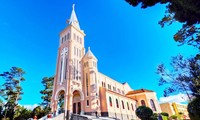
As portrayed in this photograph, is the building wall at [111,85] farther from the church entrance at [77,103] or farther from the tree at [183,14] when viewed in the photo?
the tree at [183,14]

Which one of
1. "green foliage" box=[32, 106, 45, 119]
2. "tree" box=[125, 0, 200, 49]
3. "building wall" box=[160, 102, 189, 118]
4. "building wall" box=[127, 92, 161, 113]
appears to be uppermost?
"tree" box=[125, 0, 200, 49]

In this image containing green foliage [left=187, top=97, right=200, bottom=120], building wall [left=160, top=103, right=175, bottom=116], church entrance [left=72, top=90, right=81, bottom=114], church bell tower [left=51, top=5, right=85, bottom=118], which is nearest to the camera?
green foliage [left=187, top=97, right=200, bottom=120]

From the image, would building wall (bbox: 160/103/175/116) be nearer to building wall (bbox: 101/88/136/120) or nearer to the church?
the church

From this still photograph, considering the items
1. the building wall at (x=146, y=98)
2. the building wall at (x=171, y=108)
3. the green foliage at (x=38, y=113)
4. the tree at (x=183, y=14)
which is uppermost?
the tree at (x=183, y=14)

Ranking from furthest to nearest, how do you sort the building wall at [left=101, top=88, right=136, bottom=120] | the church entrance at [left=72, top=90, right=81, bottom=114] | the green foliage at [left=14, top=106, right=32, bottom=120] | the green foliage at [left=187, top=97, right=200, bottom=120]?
the church entrance at [left=72, top=90, right=81, bottom=114]
the green foliage at [left=14, top=106, right=32, bottom=120]
the building wall at [left=101, top=88, right=136, bottom=120]
the green foliage at [left=187, top=97, right=200, bottom=120]

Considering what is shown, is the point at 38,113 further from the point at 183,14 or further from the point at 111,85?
the point at 183,14

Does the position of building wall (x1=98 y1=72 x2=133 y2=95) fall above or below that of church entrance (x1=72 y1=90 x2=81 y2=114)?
above

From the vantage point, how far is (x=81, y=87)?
30.4 meters

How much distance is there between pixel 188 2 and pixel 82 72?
28.1 m

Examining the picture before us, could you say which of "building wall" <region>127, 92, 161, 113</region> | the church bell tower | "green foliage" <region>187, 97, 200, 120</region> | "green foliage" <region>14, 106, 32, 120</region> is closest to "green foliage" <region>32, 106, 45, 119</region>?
"green foliage" <region>14, 106, 32, 120</region>

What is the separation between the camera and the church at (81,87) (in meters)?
28.0

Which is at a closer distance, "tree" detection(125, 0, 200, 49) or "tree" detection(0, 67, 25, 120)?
"tree" detection(125, 0, 200, 49)

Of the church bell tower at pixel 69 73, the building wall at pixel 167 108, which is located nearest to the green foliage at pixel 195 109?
the church bell tower at pixel 69 73

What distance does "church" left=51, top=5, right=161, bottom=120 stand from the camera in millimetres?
28047
